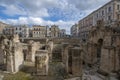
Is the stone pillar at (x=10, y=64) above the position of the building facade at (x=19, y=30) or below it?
below

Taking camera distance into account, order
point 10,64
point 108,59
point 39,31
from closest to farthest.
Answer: point 108,59 < point 10,64 < point 39,31

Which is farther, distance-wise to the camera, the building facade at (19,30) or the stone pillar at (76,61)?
the building facade at (19,30)

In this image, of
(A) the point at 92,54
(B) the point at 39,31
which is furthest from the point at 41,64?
(B) the point at 39,31

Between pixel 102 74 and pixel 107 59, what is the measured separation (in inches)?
60.0

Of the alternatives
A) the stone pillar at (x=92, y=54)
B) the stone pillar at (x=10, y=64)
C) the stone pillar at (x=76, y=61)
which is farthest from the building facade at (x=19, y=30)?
the stone pillar at (x=76, y=61)

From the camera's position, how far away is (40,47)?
24562 mm

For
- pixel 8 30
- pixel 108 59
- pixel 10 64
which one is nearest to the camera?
pixel 108 59

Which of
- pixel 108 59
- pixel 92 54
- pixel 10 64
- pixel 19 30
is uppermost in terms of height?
pixel 19 30

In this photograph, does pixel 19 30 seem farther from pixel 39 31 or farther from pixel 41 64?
pixel 41 64

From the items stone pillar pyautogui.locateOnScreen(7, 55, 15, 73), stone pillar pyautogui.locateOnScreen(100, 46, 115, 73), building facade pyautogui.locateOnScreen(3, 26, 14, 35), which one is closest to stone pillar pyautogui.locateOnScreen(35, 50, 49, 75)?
stone pillar pyautogui.locateOnScreen(7, 55, 15, 73)

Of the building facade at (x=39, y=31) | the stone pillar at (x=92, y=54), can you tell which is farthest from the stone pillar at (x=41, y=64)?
the building facade at (x=39, y=31)

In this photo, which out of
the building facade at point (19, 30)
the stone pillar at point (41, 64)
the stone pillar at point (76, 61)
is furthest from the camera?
the building facade at point (19, 30)

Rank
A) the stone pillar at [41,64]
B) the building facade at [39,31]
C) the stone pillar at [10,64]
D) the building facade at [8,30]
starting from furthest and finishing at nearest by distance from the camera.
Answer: the building facade at [8,30] → the building facade at [39,31] → the stone pillar at [10,64] → the stone pillar at [41,64]

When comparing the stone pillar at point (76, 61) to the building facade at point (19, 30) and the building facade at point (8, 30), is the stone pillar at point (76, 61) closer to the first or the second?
the building facade at point (19, 30)
